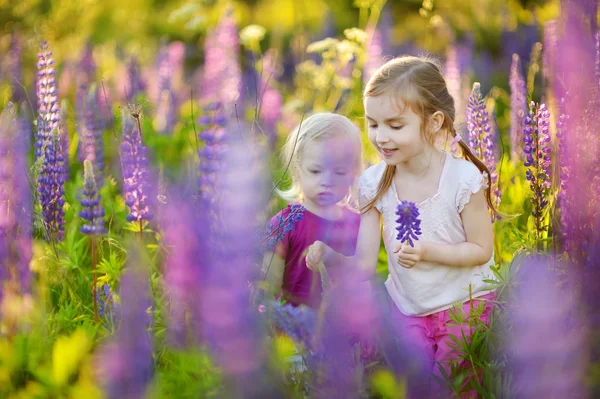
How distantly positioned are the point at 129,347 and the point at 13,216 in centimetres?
108

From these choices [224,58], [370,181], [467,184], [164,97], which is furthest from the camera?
[224,58]

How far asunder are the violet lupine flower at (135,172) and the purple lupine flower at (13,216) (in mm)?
299

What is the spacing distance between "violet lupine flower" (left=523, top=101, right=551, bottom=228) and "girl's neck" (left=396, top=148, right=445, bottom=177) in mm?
319

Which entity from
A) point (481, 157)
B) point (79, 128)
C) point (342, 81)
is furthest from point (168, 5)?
point (481, 157)

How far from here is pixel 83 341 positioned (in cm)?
152

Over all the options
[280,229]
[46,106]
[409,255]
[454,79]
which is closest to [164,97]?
[454,79]

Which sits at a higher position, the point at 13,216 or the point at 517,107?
the point at 517,107

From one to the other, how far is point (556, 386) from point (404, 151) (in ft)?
4.35

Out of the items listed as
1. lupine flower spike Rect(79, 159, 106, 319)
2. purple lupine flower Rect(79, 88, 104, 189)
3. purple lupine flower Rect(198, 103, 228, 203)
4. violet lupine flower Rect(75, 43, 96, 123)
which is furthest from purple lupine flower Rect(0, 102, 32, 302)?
violet lupine flower Rect(75, 43, 96, 123)

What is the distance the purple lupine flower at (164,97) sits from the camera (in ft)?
16.1

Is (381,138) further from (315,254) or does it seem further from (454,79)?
(454,79)

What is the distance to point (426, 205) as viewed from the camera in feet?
8.35

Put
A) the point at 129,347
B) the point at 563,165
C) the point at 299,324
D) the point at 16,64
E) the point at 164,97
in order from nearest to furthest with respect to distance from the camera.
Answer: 1. the point at 129,347
2. the point at 299,324
3. the point at 563,165
4. the point at 16,64
5. the point at 164,97

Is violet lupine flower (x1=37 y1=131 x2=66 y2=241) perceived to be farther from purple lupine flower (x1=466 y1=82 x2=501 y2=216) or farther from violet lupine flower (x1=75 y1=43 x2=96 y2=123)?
violet lupine flower (x1=75 y1=43 x2=96 y2=123)
